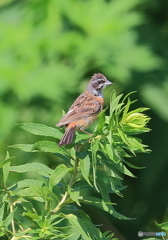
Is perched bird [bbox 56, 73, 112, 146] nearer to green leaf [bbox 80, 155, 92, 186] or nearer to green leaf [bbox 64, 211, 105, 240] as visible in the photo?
Result: green leaf [bbox 80, 155, 92, 186]

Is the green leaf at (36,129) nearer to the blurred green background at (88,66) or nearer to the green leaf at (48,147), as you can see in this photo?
the green leaf at (48,147)

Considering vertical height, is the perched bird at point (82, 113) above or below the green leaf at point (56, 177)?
above

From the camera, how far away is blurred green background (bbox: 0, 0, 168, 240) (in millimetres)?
5441

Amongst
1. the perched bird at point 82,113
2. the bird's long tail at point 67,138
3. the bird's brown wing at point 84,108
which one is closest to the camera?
the bird's long tail at point 67,138

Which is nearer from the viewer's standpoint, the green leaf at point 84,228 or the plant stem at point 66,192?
the green leaf at point 84,228

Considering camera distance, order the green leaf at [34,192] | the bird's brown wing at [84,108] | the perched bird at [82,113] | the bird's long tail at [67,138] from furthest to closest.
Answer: the bird's brown wing at [84,108], the perched bird at [82,113], the bird's long tail at [67,138], the green leaf at [34,192]

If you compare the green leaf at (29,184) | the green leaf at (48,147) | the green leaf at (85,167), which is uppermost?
the green leaf at (48,147)

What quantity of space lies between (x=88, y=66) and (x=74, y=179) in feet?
11.3

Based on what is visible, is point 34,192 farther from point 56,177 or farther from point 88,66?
point 88,66

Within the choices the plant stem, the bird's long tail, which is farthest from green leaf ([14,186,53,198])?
the bird's long tail

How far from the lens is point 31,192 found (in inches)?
92.2

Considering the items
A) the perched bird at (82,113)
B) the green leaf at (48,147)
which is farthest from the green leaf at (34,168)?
the perched bird at (82,113)

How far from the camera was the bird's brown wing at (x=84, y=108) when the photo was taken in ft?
12.2

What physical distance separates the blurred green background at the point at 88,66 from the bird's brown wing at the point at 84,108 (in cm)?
114
